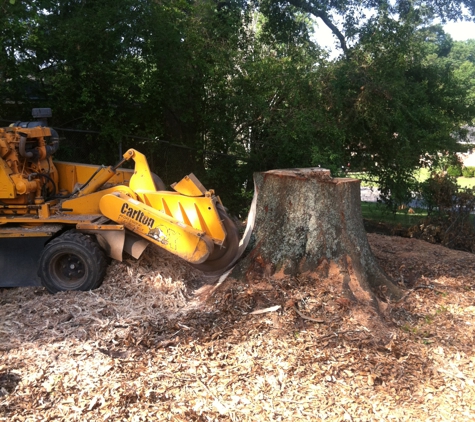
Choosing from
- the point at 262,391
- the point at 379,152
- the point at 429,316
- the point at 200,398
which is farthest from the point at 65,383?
the point at 379,152

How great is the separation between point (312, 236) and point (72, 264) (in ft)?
8.76

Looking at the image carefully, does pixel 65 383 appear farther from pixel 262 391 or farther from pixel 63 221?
pixel 63 221

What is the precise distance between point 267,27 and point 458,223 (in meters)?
6.78

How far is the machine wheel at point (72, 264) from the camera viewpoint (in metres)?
5.71

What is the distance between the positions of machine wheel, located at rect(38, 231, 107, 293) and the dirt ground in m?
0.18

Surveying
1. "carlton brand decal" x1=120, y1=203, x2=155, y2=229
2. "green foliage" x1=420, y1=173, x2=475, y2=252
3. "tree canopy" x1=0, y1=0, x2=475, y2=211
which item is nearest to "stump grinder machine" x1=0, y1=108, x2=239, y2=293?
"carlton brand decal" x1=120, y1=203, x2=155, y2=229

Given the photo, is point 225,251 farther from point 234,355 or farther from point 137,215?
point 234,355

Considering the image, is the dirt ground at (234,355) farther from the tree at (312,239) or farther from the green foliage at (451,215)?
the green foliage at (451,215)

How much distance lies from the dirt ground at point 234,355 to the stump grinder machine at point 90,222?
1.29 ft

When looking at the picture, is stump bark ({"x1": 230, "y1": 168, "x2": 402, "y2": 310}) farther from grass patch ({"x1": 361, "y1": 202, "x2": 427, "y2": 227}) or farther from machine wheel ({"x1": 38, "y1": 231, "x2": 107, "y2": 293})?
grass patch ({"x1": 361, "y1": 202, "x2": 427, "y2": 227})

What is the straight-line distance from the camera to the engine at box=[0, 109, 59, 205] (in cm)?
596

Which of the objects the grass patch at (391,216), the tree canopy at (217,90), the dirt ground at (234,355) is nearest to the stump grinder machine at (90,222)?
the dirt ground at (234,355)

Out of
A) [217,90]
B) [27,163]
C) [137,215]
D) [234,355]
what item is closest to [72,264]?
[137,215]

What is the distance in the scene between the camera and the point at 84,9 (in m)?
9.16
